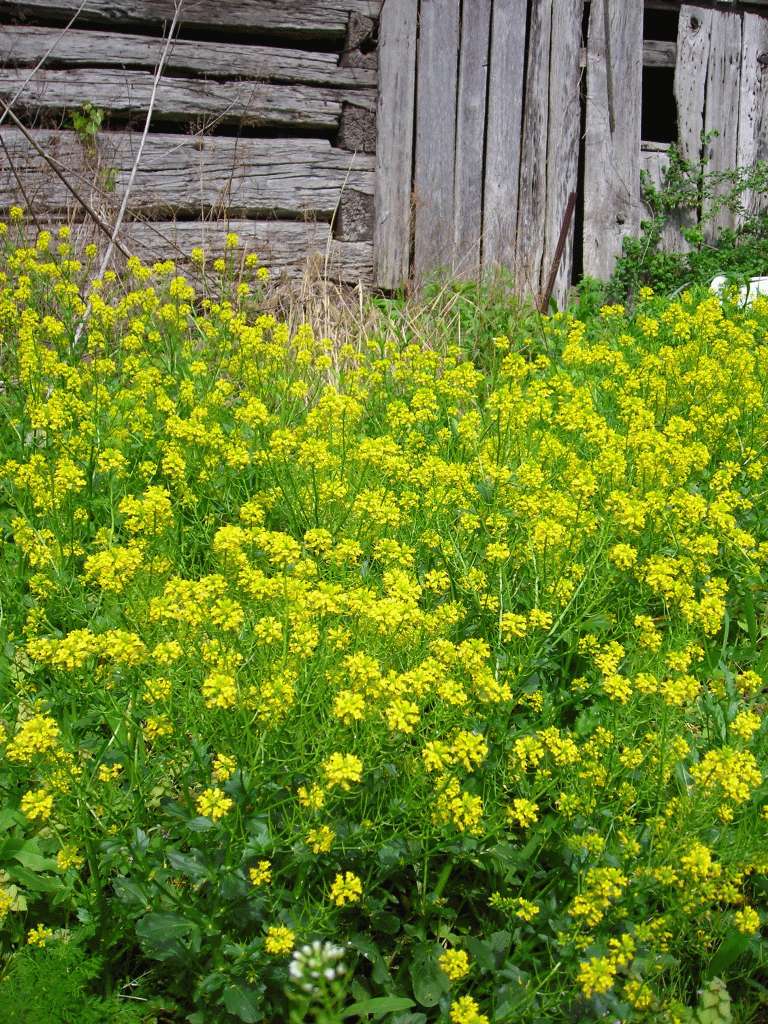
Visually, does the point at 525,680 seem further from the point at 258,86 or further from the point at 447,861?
the point at 258,86

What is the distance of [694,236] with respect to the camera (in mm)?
7719

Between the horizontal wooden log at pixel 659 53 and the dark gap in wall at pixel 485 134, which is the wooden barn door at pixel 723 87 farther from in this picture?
the dark gap in wall at pixel 485 134

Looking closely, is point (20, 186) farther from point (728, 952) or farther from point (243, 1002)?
point (728, 952)

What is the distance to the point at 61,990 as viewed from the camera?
2229 millimetres

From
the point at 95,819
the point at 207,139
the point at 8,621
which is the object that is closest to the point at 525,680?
the point at 95,819

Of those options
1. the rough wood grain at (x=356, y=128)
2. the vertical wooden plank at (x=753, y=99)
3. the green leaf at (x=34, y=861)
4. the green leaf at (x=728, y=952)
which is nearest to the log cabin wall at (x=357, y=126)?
the rough wood grain at (x=356, y=128)

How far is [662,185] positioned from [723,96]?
0.90 meters

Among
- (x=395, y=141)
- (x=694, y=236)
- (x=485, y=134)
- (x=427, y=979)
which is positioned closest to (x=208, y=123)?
(x=395, y=141)

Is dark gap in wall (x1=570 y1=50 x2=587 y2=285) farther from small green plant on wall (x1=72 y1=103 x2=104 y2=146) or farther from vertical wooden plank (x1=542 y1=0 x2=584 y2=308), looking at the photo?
small green plant on wall (x1=72 y1=103 x2=104 y2=146)

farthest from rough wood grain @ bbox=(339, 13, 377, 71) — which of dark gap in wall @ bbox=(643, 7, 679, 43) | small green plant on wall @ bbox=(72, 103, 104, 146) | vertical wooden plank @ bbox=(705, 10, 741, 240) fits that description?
vertical wooden plank @ bbox=(705, 10, 741, 240)

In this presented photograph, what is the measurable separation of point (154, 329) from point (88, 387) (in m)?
0.76

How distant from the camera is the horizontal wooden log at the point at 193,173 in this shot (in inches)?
235

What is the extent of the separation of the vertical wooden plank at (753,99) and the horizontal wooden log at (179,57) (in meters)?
3.33

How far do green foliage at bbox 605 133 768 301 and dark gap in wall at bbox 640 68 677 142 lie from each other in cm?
138
